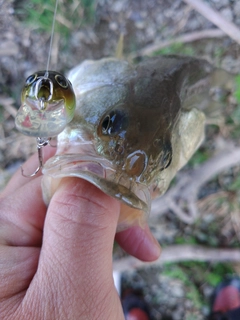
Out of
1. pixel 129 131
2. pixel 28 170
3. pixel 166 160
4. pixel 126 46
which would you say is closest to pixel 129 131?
pixel 129 131

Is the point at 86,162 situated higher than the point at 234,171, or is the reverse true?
the point at 86,162

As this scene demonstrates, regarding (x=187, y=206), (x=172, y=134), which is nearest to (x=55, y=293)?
(x=172, y=134)

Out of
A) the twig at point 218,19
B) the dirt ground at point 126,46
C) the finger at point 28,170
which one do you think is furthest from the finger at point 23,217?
the twig at point 218,19

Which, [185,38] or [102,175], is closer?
[102,175]

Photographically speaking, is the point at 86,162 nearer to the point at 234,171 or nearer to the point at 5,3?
the point at 5,3

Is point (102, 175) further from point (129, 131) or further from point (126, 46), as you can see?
point (126, 46)

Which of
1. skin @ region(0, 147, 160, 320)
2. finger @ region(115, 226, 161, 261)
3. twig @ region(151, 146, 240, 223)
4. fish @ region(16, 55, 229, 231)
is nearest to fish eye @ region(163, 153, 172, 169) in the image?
fish @ region(16, 55, 229, 231)

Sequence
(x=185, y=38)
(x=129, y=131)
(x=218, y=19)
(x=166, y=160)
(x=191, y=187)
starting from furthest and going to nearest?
(x=191, y=187), (x=185, y=38), (x=218, y=19), (x=166, y=160), (x=129, y=131)
